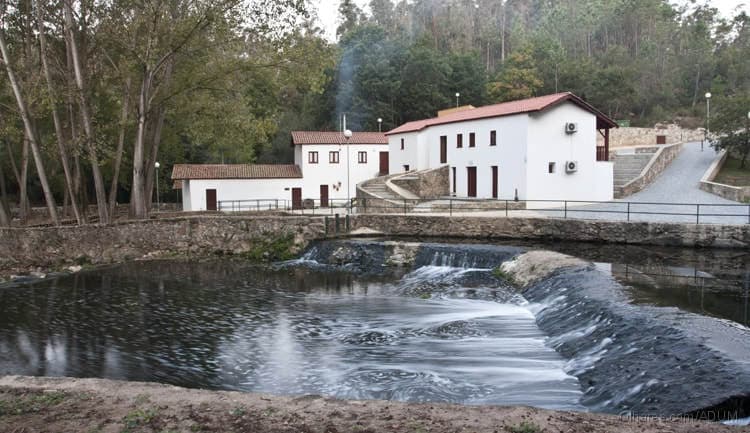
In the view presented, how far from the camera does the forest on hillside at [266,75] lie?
73.2 ft

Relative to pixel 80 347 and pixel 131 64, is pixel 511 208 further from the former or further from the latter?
pixel 80 347

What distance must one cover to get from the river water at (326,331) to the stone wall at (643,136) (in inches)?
1549

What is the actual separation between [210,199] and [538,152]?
2198 centimetres

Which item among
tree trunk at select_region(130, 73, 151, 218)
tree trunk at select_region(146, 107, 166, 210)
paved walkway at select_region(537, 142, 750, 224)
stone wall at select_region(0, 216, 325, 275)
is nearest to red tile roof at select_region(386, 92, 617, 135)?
paved walkway at select_region(537, 142, 750, 224)

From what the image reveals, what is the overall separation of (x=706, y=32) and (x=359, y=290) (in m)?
81.6

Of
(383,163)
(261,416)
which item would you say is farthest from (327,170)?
(261,416)

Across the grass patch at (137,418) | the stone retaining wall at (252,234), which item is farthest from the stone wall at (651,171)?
the grass patch at (137,418)

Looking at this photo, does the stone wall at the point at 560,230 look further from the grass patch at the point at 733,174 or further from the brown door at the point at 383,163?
the brown door at the point at 383,163

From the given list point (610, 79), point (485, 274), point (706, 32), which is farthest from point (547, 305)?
point (706, 32)

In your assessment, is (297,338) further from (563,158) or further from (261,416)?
(563,158)

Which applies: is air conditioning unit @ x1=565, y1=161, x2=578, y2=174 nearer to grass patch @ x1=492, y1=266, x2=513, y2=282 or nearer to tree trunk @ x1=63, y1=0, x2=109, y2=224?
grass patch @ x1=492, y1=266, x2=513, y2=282

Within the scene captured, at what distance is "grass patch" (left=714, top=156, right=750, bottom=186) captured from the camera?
32.1 m

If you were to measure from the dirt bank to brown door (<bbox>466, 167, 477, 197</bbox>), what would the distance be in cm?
2756

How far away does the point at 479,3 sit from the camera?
422 feet
